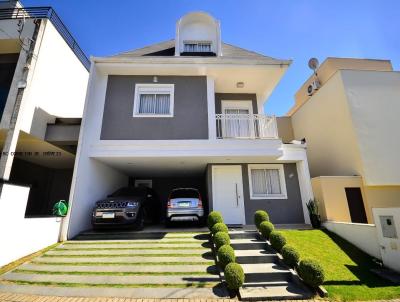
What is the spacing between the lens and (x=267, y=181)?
9938 mm

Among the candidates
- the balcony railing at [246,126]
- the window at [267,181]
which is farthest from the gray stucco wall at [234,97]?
the window at [267,181]

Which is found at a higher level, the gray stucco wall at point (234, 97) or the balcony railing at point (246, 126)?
the gray stucco wall at point (234, 97)

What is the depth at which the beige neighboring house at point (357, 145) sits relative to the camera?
380 inches

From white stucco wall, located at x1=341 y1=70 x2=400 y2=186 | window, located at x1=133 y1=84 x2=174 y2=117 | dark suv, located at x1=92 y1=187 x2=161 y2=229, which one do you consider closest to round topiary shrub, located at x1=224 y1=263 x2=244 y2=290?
dark suv, located at x1=92 y1=187 x2=161 y2=229

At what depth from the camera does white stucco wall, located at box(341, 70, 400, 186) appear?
10.2 meters

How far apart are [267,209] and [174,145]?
5008mm

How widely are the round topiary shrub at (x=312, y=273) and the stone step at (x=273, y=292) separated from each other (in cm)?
23

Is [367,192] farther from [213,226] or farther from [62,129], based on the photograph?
[62,129]

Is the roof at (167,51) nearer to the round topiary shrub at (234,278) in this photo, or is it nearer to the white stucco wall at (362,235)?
the white stucco wall at (362,235)

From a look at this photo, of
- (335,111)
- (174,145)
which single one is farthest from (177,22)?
(335,111)

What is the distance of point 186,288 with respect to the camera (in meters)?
4.59

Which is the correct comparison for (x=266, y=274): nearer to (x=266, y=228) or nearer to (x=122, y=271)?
(x=266, y=228)

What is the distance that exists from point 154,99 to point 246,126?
4.50 meters

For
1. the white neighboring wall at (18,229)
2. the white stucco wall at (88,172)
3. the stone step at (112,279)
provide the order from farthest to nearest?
the white stucco wall at (88,172) < the white neighboring wall at (18,229) < the stone step at (112,279)
